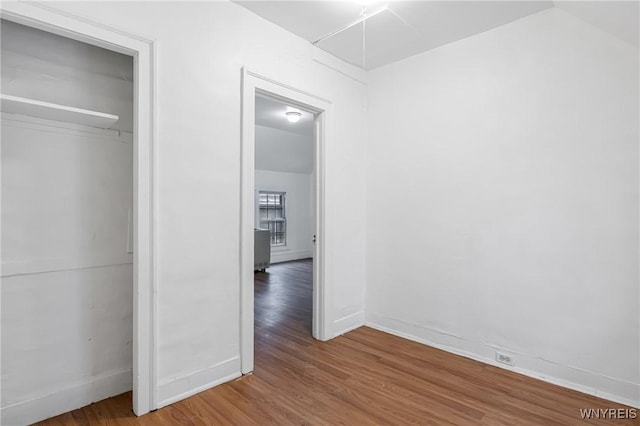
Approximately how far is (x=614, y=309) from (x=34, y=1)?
3.85 meters

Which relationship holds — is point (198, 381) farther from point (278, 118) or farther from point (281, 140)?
→ point (281, 140)

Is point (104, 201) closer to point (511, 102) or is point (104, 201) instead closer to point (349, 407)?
point (349, 407)

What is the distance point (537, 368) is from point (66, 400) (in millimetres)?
3242

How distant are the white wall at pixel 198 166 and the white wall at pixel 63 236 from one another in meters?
0.38

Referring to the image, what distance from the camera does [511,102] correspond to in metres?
2.57

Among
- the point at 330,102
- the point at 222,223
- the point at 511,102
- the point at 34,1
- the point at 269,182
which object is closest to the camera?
the point at 34,1

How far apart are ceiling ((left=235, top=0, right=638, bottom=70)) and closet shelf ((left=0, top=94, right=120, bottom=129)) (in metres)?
1.32

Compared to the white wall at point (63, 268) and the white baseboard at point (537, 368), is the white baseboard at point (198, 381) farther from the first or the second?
the white baseboard at point (537, 368)

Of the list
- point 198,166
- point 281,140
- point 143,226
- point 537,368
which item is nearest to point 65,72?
point 198,166

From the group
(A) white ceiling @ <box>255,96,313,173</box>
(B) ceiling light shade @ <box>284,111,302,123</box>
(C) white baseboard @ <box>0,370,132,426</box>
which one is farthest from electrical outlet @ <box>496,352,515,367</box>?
(B) ceiling light shade @ <box>284,111,302,123</box>

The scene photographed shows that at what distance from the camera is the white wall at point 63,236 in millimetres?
1832

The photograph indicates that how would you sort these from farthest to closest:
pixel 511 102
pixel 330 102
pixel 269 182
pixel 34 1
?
pixel 269 182
pixel 330 102
pixel 511 102
pixel 34 1

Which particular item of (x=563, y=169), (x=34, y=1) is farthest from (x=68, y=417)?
(x=563, y=169)

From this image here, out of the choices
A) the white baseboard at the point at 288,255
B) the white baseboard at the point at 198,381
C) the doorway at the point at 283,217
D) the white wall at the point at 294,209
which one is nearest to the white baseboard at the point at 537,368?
the doorway at the point at 283,217
